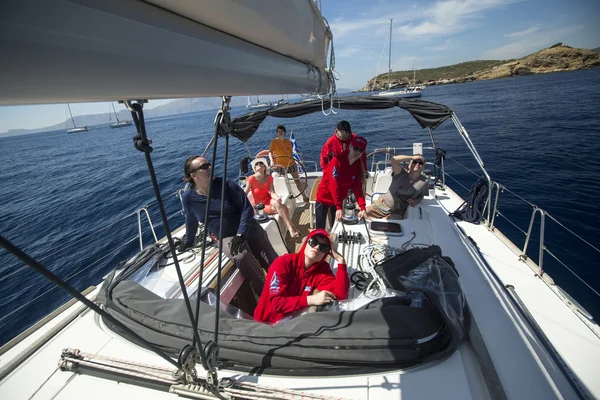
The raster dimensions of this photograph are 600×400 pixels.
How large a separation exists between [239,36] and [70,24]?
1.86 feet

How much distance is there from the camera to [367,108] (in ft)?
14.7

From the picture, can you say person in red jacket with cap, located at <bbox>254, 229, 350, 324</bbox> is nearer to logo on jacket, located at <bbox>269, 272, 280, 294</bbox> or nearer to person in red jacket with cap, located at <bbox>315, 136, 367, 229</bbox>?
logo on jacket, located at <bbox>269, 272, 280, 294</bbox>

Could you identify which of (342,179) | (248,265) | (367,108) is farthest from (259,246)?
(367,108)

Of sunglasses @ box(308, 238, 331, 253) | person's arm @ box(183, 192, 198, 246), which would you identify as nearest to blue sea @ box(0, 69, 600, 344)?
person's arm @ box(183, 192, 198, 246)

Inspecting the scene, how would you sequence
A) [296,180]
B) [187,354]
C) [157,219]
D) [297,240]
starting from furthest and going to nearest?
1. [157,219]
2. [296,180]
3. [297,240]
4. [187,354]

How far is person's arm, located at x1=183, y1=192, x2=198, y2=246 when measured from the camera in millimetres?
2562

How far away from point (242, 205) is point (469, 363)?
2108 millimetres

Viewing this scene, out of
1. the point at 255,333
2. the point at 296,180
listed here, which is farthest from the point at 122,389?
the point at 296,180

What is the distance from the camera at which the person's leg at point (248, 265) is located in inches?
98.6

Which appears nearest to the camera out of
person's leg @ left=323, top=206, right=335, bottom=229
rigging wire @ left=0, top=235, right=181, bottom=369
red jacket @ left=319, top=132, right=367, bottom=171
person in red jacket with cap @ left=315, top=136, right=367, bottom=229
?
rigging wire @ left=0, top=235, right=181, bottom=369

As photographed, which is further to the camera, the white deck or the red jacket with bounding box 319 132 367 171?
the red jacket with bounding box 319 132 367 171

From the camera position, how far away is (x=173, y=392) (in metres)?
1.33

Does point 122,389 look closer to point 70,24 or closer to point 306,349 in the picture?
point 306,349

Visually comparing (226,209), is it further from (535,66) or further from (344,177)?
(535,66)
